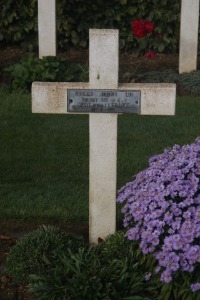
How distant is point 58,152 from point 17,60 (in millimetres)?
4441

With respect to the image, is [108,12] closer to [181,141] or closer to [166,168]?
[181,141]

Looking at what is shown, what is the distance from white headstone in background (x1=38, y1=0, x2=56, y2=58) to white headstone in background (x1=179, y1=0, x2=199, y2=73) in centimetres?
169

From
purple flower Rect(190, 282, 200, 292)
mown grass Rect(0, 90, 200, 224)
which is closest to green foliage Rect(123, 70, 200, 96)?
mown grass Rect(0, 90, 200, 224)

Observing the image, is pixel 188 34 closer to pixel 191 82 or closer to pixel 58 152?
pixel 191 82

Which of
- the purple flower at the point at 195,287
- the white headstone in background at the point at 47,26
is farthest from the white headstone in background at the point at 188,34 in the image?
the purple flower at the point at 195,287

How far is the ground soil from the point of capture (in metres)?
4.28

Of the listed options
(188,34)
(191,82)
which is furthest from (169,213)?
(188,34)

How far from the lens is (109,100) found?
4.30m

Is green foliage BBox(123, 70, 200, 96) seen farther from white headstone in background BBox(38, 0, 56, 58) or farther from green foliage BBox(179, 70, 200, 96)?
white headstone in background BBox(38, 0, 56, 58)

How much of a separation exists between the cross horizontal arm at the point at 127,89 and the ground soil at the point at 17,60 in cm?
86

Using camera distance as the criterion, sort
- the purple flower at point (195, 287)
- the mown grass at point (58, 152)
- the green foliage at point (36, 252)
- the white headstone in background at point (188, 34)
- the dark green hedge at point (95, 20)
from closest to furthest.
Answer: the purple flower at point (195, 287) < the green foliage at point (36, 252) < the mown grass at point (58, 152) < the white headstone in background at point (188, 34) < the dark green hedge at point (95, 20)

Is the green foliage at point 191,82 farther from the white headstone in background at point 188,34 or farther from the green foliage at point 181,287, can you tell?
the green foliage at point 181,287

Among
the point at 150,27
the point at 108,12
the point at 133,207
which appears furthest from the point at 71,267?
the point at 108,12

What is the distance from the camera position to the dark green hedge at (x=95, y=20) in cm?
1171
